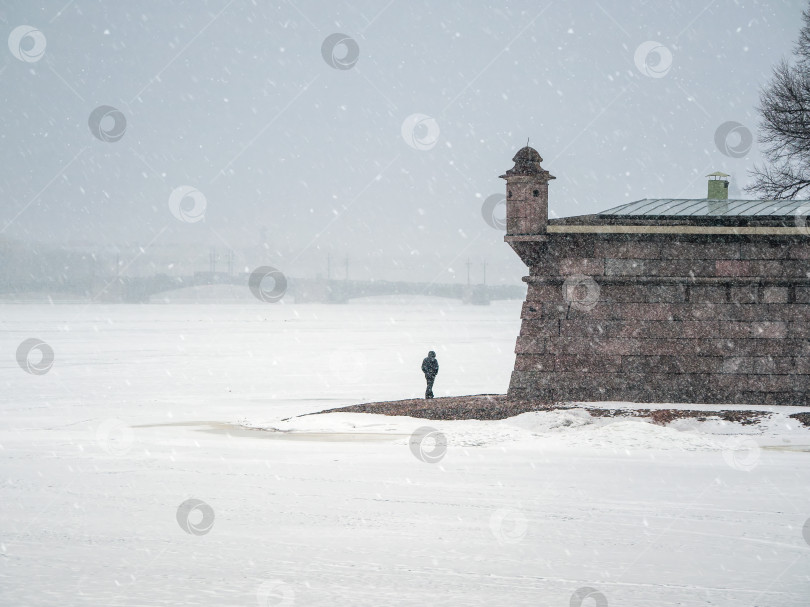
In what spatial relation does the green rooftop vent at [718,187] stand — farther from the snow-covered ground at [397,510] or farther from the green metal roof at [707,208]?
the snow-covered ground at [397,510]

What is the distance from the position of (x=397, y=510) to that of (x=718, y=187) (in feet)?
45.5

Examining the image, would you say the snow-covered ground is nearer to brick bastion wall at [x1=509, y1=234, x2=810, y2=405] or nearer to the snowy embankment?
the snowy embankment

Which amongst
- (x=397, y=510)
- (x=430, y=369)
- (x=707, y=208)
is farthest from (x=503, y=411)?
(x=397, y=510)

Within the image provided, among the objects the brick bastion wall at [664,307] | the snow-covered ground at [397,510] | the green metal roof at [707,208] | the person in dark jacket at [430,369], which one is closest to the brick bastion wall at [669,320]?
the brick bastion wall at [664,307]

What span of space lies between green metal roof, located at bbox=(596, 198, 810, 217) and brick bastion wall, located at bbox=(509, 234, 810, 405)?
720 millimetres

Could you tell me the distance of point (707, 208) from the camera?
1817 cm

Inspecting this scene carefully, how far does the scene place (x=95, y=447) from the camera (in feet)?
45.2

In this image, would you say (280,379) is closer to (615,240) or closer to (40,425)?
(40,425)

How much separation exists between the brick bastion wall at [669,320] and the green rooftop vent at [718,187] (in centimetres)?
352

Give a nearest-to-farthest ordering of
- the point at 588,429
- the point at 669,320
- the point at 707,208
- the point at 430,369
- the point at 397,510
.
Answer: the point at 397,510 → the point at 588,429 → the point at 669,320 → the point at 707,208 → the point at 430,369

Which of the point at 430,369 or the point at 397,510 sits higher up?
the point at 430,369

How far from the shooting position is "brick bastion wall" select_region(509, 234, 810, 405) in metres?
16.6

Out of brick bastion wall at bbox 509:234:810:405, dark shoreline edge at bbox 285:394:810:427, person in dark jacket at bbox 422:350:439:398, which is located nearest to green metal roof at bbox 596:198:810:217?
brick bastion wall at bbox 509:234:810:405

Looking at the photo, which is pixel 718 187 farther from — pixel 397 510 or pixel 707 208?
pixel 397 510
